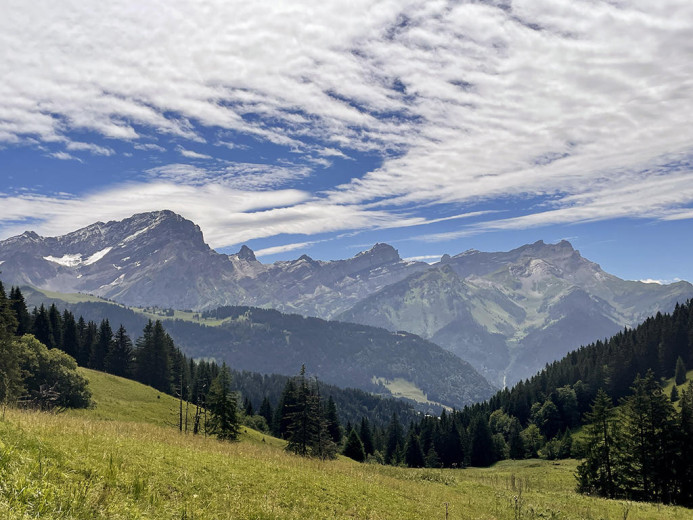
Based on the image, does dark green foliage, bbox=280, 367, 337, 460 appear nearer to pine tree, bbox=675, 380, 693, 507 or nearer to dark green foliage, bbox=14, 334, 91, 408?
dark green foliage, bbox=14, 334, 91, 408

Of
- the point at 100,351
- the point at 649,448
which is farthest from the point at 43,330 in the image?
the point at 649,448

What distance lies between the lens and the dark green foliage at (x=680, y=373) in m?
119

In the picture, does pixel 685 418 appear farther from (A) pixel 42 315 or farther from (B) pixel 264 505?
(A) pixel 42 315

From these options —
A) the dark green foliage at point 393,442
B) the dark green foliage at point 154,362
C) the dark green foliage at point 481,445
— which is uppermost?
the dark green foliage at point 154,362

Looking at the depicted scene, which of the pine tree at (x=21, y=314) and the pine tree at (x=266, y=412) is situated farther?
the pine tree at (x=266, y=412)

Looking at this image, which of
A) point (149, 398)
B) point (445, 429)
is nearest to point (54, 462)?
point (149, 398)

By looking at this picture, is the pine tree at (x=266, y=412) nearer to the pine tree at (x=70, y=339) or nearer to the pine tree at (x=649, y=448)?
the pine tree at (x=70, y=339)

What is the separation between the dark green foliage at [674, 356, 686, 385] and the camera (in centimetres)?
11894

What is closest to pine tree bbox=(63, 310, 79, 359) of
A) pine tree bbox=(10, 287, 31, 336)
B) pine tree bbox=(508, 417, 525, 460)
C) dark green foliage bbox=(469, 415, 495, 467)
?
pine tree bbox=(10, 287, 31, 336)

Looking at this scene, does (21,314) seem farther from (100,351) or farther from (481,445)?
(481,445)

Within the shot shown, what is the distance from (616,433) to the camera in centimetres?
4812

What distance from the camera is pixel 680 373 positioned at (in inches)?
4712

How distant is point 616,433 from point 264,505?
158 ft

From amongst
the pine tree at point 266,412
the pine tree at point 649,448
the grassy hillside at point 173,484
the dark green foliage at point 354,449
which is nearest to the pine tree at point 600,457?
the pine tree at point 649,448
